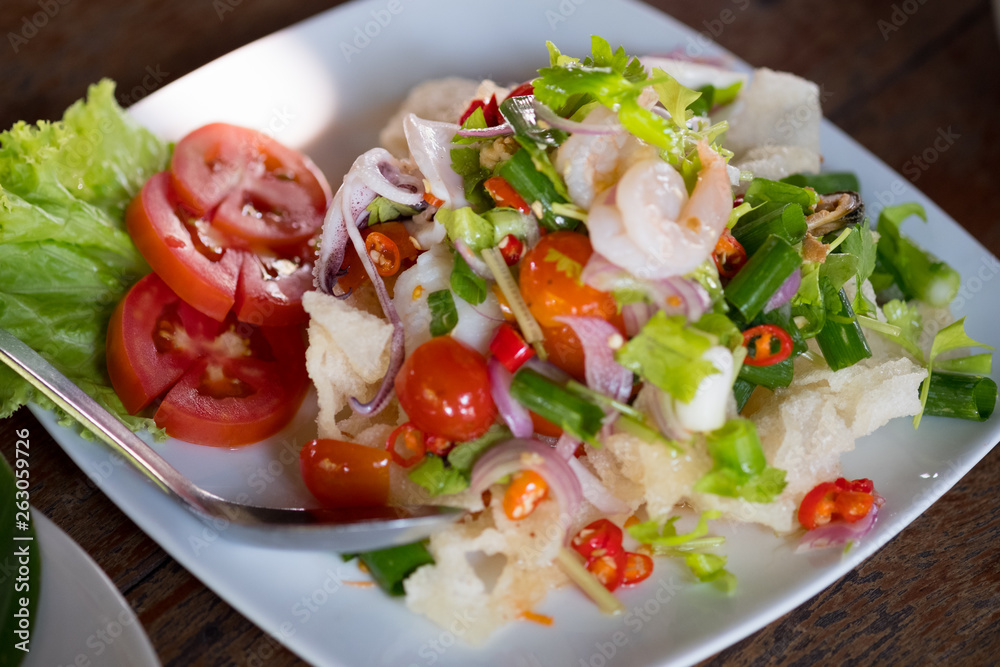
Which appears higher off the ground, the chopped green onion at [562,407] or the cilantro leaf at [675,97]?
the cilantro leaf at [675,97]

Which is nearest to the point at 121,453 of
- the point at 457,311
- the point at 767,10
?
the point at 457,311

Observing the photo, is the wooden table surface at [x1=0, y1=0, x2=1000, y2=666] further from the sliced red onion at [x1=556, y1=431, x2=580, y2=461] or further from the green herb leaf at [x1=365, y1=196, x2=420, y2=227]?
the sliced red onion at [x1=556, y1=431, x2=580, y2=461]

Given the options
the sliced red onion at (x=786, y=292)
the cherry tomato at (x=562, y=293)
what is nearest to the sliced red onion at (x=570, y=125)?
the cherry tomato at (x=562, y=293)

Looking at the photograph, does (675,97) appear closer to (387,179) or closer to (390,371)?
(387,179)

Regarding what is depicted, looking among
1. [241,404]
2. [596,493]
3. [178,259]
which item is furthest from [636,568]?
[178,259]

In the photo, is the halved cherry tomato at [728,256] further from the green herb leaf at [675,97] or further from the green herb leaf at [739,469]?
the green herb leaf at [739,469]

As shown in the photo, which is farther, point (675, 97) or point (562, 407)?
point (675, 97)
